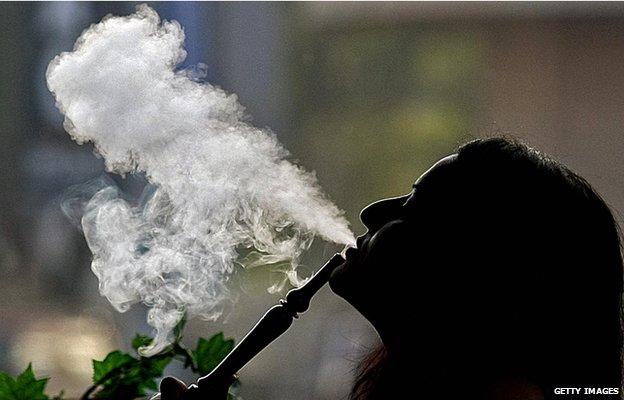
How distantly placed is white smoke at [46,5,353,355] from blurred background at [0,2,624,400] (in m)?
0.34

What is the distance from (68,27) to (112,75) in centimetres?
54

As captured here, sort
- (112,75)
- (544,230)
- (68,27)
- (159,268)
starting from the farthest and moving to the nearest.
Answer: (68,27) → (159,268) → (112,75) → (544,230)

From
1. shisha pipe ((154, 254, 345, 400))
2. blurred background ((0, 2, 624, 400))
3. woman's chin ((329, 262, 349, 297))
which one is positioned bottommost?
shisha pipe ((154, 254, 345, 400))

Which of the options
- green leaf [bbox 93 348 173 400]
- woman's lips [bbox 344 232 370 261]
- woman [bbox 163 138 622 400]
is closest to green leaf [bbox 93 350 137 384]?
green leaf [bbox 93 348 173 400]

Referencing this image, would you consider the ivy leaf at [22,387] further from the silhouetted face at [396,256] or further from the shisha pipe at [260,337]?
the silhouetted face at [396,256]

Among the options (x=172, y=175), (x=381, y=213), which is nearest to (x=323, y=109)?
(x=172, y=175)

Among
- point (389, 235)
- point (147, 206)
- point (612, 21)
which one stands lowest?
point (389, 235)

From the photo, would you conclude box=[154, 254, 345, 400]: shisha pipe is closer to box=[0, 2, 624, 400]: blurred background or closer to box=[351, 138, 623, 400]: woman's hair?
box=[351, 138, 623, 400]: woman's hair

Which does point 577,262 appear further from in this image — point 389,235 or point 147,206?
point 147,206

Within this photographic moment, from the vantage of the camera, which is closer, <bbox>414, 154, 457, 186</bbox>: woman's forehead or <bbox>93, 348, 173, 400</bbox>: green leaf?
<bbox>414, 154, 457, 186</bbox>: woman's forehead

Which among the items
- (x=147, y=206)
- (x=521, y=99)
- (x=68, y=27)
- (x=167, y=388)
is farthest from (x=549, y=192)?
(x=68, y=27)

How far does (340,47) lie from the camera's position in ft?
4.56

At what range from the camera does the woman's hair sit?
0.71m

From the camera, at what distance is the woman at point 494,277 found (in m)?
0.71
